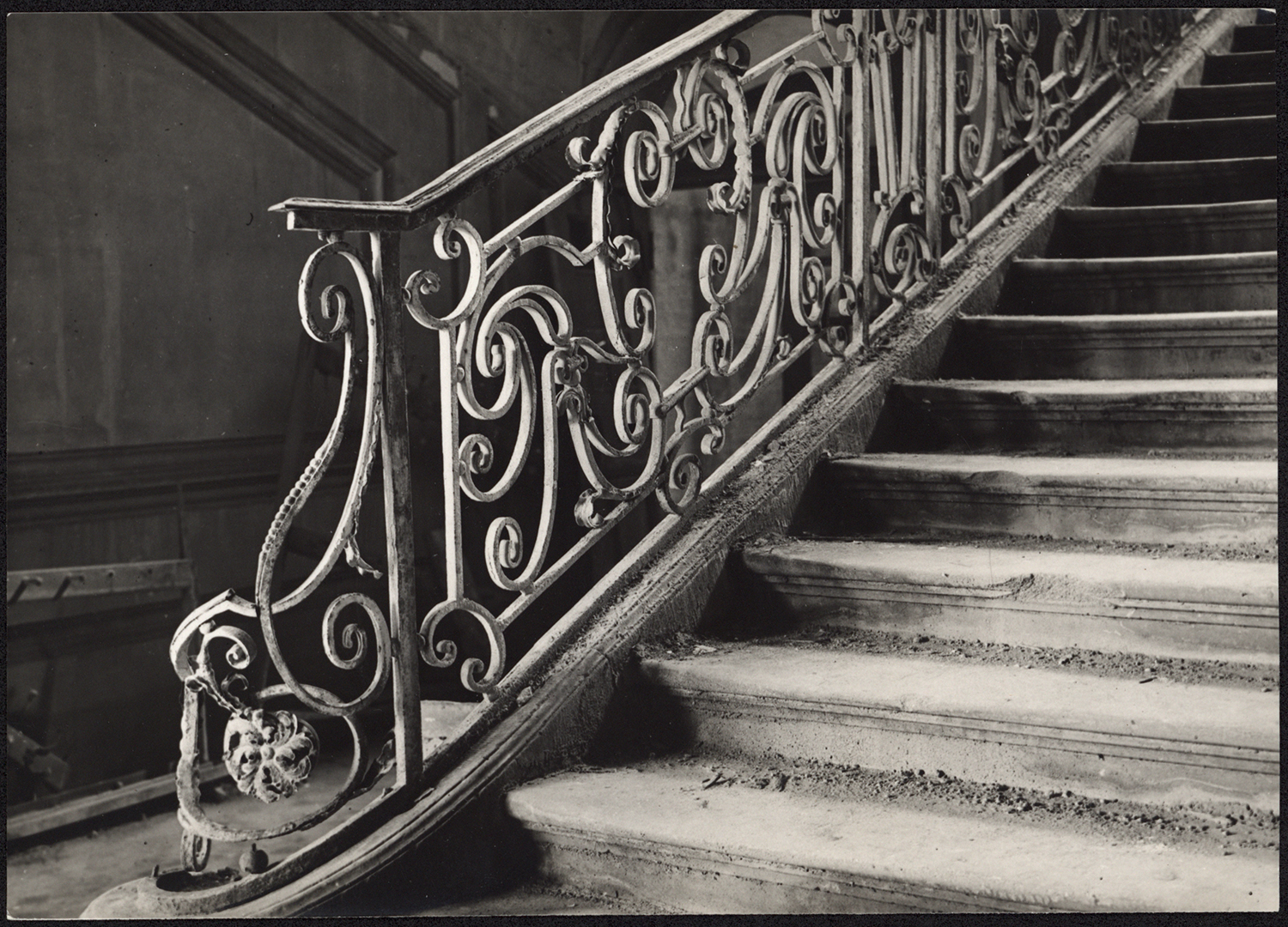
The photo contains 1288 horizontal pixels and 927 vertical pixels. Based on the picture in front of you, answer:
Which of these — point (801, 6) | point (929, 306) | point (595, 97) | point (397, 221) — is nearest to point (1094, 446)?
point (929, 306)

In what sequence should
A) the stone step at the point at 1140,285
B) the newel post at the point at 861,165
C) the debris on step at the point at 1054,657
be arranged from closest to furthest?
1. the debris on step at the point at 1054,657
2. the newel post at the point at 861,165
3. the stone step at the point at 1140,285

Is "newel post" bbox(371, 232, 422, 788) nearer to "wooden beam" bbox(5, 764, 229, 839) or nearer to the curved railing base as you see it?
the curved railing base

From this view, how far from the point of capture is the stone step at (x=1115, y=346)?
105 inches

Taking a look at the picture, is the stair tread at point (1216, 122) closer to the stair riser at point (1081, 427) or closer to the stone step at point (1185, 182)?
the stone step at point (1185, 182)

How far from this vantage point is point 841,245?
2836 mm

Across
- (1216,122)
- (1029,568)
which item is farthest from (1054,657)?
(1216,122)

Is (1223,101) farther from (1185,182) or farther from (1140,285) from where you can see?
(1140,285)

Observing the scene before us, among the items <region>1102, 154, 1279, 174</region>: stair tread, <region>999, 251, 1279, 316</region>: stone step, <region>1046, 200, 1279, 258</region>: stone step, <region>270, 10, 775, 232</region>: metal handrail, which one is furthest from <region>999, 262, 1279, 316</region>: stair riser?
<region>270, 10, 775, 232</region>: metal handrail

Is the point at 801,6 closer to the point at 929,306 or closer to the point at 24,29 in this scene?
the point at 929,306

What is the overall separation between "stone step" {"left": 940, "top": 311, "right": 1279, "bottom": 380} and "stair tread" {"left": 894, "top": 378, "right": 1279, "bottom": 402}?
0.19 feet

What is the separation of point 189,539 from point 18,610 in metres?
0.70

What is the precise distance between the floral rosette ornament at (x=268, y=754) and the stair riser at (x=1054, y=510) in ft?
4.23

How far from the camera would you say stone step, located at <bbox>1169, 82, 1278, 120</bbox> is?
4039mm

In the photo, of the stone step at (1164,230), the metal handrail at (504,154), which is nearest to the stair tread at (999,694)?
the metal handrail at (504,154)
